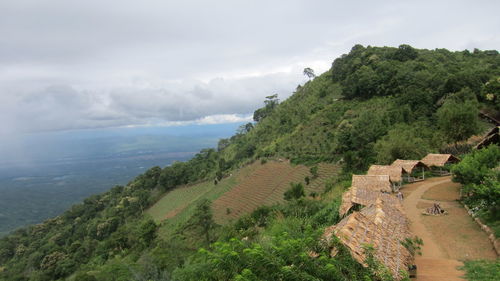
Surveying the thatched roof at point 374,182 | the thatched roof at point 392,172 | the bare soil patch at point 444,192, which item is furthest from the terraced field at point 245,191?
the bare soil patch at point 444,192

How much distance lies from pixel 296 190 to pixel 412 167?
34.9ft

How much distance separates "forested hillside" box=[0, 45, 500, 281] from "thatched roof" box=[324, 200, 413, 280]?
538mm

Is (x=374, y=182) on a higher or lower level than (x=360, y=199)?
lower

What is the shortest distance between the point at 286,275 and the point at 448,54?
7615cm

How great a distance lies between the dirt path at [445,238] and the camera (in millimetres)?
7840

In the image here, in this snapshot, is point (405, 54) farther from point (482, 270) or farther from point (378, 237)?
point (378, 237)

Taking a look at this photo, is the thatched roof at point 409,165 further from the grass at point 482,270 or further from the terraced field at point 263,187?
the grass at point 482,270

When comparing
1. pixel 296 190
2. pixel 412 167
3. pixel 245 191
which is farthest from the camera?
pixel 245 191

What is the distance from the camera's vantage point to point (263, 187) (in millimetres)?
36062

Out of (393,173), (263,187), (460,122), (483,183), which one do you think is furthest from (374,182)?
(263,187)

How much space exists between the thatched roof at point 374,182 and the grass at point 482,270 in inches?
355

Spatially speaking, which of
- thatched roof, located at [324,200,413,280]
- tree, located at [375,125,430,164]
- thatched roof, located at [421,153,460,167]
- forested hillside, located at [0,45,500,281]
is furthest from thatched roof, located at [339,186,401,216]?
tree, located at [375,125,430,164]

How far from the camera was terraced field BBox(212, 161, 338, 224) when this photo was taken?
104ft

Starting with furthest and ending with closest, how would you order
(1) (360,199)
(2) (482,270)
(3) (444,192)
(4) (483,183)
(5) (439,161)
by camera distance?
(5) (439,161), (3) (444,192), (1) (360,199), (4) (483,183), (2) (482,270)
